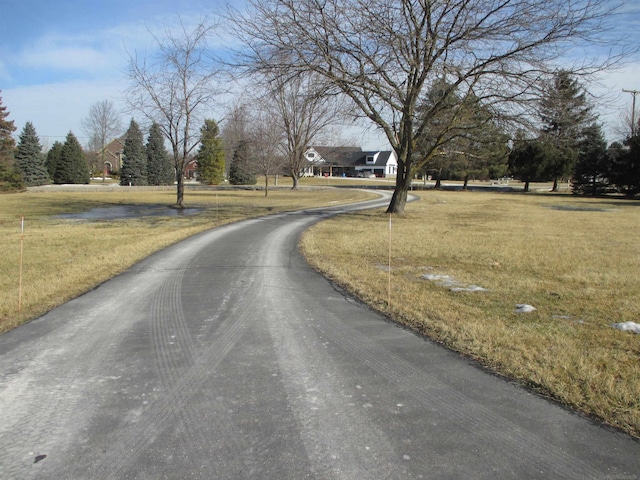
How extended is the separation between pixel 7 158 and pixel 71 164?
1628 centimetres

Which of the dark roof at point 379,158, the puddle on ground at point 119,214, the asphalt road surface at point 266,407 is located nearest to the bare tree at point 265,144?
the puddle on ground at point 119,214

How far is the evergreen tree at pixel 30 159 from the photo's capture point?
60.8 metres

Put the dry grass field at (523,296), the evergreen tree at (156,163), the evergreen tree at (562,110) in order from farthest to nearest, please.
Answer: the evergreen tree at (156,163) < the evergreen tree at (562,110) < the dry grass field at (523,296)

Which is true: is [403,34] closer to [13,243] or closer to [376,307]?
[376,307]

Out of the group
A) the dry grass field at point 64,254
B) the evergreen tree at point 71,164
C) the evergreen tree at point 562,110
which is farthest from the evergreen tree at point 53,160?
the evergreen tree at point 562,110

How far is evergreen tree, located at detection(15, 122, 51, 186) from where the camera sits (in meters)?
60.8

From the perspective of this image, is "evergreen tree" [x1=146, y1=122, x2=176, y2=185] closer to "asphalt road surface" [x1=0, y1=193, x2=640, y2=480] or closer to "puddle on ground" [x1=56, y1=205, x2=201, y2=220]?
"puddle on ground" [x1=56, y1=205, x2=201, y2=220]

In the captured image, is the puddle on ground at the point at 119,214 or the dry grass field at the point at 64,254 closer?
the dry grass field at the point at 64,254

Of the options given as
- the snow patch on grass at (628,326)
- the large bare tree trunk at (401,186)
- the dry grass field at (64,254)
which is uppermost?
the large bare tree trunk at (401,186)

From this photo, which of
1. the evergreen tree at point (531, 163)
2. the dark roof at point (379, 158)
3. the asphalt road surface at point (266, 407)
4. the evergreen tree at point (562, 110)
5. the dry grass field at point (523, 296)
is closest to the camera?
the asphalt road surface at point (266, 407)

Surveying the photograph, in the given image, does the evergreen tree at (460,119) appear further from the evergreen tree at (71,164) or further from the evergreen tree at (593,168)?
the evergreen tree at (71,164)

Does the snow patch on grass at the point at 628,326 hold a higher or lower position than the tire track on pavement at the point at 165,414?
higher

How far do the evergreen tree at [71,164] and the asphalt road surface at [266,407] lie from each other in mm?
67995

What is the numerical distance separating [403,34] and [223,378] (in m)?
15.8
